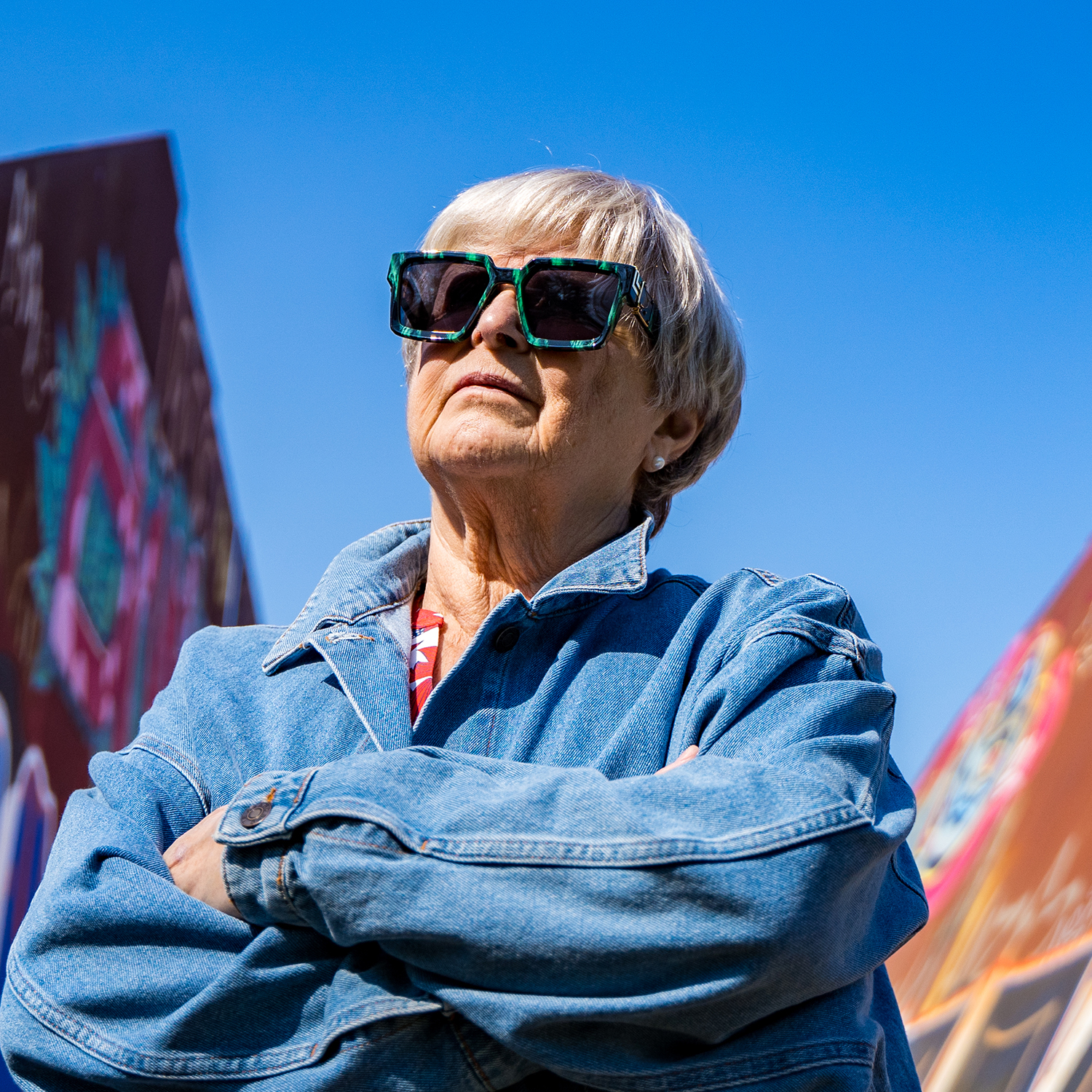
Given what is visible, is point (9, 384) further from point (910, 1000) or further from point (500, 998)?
point (910, 1000)

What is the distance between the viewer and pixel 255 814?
1.09m

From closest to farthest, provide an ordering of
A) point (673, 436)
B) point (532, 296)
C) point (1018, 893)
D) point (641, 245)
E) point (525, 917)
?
point (525, 917) → point (532, 296) → point (641, 245) → point (673, 436) → point (1018, 893)

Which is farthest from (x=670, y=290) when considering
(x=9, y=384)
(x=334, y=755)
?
(x=9, y=384)

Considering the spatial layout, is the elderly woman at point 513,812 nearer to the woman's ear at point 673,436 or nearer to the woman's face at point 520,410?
the woman's face at point 520,410

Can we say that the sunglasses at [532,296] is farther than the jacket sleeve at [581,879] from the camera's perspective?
Yes

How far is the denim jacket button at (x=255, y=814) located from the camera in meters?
1.08

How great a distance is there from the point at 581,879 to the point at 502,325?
833mm

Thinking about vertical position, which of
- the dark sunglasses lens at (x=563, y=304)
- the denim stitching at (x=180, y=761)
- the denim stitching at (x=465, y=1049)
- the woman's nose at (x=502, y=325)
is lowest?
the denim stitching at (x=180, y=761)

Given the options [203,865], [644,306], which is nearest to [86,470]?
[644,306]

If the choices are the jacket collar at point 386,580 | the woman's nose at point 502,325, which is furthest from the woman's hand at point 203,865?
the woman's nose at point 502,325

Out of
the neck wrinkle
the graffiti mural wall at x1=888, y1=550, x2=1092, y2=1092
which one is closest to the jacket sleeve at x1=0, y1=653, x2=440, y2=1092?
the neck wrinkle

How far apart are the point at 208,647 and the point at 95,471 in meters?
2.55

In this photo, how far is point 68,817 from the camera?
4.22ft

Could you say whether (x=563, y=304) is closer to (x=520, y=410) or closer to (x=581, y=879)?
(x=520, y=410)
